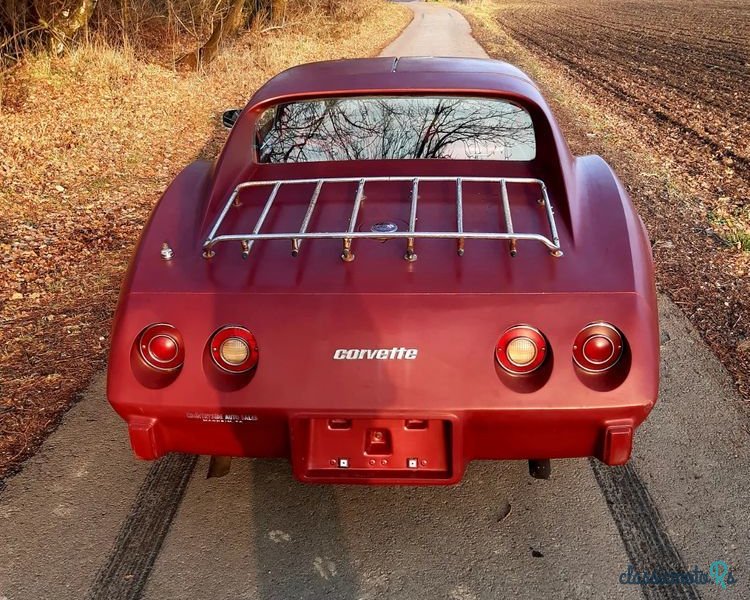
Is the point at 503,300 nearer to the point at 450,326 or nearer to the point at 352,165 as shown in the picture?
the point at 450,326

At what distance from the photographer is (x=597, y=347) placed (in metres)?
2.26

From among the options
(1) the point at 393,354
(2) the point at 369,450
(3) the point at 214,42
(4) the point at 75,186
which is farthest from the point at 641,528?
(3) the point at 214,42

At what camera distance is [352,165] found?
10.3 feet

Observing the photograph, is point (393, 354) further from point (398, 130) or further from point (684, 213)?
point (684, 213)

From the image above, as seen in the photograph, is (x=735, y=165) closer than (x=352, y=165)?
No

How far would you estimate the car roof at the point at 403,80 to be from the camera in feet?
10.3

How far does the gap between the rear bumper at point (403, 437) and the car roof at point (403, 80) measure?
5.22ft

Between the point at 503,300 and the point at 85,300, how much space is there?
3367 millimetres

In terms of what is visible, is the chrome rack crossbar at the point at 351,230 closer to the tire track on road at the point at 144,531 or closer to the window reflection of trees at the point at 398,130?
the window reflection of trees at the point at 398,130

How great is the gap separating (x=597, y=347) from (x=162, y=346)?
149 centimetres

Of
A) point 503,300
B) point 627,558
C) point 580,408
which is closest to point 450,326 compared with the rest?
point 503,300

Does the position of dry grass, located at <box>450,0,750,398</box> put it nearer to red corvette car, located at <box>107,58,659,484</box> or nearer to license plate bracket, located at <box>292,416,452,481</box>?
red corvette car, located at <box>107,58,659,484</box>

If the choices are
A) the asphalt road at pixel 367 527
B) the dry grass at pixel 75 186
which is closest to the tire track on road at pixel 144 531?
the asphalt road at pixel 367 527

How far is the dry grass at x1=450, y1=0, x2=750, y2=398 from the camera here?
14.1 feet
